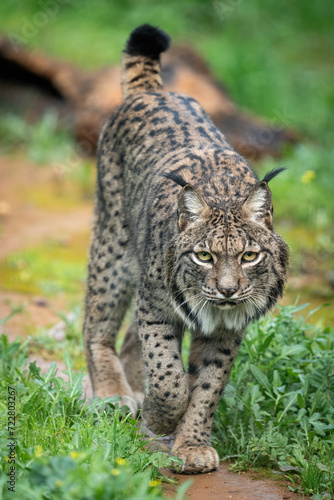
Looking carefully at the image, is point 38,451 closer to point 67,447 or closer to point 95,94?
point 67,447

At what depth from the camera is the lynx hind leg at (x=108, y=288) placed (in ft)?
17.0

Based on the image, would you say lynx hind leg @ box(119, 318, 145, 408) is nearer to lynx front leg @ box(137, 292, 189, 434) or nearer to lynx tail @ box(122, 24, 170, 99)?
lynx front leg @ box(137, 292, 189, 434)

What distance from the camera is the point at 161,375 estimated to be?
4258 mm

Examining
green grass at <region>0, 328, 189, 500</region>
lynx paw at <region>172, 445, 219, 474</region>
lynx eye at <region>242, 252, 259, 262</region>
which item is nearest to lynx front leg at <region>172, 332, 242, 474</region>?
lynx paw at <region>172, 445, 219, 474</region>

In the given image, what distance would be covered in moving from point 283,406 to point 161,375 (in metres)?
0.79

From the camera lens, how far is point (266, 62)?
505 inches

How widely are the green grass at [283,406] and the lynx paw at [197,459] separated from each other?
14cm

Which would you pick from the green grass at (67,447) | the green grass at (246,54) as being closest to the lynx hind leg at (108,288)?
the green grass at (67,447)

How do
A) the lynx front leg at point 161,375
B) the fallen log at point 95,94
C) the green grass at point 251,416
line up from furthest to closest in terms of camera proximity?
1. the fallen log at point 95,94
2. the lynx front leg at point 161,375
3. the green grass at point 251,416

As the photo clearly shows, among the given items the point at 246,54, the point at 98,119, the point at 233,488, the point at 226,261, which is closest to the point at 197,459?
the point at 233,488

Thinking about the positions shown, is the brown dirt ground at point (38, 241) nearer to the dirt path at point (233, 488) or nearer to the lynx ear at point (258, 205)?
the dirt path at point (233, 488)

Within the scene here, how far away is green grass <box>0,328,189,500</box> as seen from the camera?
284 cm

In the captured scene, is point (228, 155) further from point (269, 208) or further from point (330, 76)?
point (330, 76)

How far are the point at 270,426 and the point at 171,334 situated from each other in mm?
780
